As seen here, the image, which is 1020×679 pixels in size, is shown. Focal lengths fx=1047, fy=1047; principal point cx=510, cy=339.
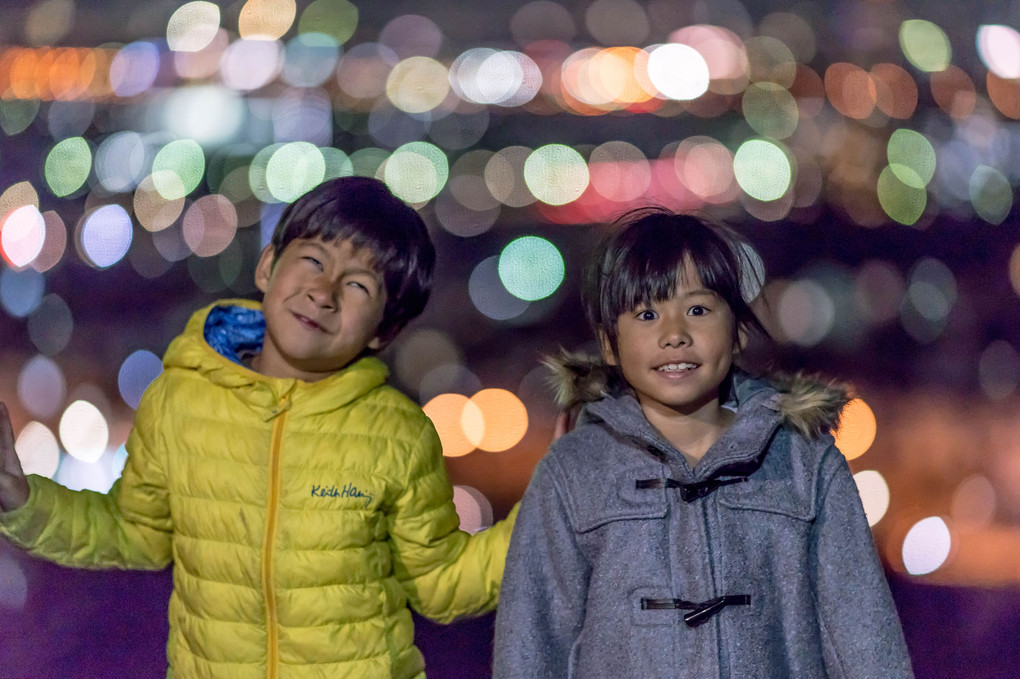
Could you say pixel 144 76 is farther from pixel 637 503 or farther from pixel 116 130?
pixel 637 503

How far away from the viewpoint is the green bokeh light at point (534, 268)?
10883mm

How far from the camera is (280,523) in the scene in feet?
6.11

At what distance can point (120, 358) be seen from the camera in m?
7.93

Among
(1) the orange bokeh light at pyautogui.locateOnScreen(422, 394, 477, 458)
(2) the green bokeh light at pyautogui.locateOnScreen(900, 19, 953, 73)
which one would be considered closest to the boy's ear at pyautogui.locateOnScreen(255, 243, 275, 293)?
(1) the orange bokeh light at pyautogui.locateOnScreen(422, 394, 477, 458)

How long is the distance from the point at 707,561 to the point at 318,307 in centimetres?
82

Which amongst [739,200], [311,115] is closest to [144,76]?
[311,115]

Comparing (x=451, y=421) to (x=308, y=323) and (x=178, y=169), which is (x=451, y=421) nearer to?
(x=308, y=323)

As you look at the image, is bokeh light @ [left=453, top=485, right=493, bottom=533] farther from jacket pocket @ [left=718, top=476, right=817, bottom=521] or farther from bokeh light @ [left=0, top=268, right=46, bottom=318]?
bokeh light @ [left=0, top=268, right=46, bottom=318]

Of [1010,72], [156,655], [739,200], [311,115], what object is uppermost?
[311,115]

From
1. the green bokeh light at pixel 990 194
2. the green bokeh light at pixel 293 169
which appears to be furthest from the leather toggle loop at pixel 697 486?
the green bokeh light at pixel 293 169

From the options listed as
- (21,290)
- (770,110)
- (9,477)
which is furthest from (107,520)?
(770,110)

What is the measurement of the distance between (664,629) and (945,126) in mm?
9316

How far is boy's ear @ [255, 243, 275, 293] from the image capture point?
6.73 ft

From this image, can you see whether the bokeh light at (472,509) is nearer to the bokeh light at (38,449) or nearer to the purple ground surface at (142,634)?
the purple ground surface at (142,634)
